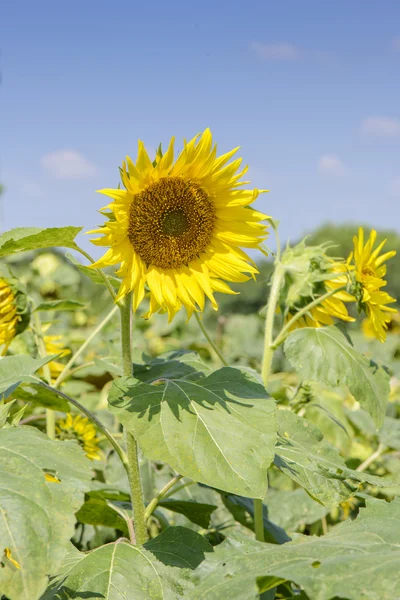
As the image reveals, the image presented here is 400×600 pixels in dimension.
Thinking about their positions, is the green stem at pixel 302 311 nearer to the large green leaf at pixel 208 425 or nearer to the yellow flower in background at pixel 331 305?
the yellow flower in background at pixel 331 305

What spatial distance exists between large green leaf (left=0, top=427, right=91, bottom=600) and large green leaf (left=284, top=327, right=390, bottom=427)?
2.07ft

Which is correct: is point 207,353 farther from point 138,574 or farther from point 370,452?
point 138,574

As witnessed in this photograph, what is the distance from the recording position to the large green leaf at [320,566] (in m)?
0.73

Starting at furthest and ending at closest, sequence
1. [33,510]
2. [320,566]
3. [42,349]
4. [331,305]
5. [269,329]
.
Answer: [42,349], [331,305], [269,329], [33,510], [320,566]

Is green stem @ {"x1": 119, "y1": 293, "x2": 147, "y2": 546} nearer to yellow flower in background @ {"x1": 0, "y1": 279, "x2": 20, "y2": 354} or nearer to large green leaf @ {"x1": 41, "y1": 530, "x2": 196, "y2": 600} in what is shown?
large green leaf @ {"x1": 41, "y1": 530, "x2": 196, "y2": 600}

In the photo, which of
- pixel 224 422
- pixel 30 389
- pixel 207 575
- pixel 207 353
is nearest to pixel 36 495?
pixel 207 575

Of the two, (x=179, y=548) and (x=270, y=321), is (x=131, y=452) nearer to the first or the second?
(x=179, y=548)

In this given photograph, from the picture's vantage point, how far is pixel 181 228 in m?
1.43

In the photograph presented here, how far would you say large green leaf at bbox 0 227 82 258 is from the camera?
3.71ft

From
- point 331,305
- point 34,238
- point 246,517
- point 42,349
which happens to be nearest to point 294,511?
point 246,517

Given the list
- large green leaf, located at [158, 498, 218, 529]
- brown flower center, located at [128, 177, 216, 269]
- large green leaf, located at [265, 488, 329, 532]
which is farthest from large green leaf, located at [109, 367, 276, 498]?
large green leaf, located at [265, 488, 329, 532]

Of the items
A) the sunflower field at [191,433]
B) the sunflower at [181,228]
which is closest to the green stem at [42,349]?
the sunflower field at [191,433]

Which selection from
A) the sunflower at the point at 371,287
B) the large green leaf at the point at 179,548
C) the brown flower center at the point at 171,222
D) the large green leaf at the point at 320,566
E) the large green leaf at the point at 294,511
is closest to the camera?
the large green leaf at the point at 320,566

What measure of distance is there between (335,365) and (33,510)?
2.62 feet
